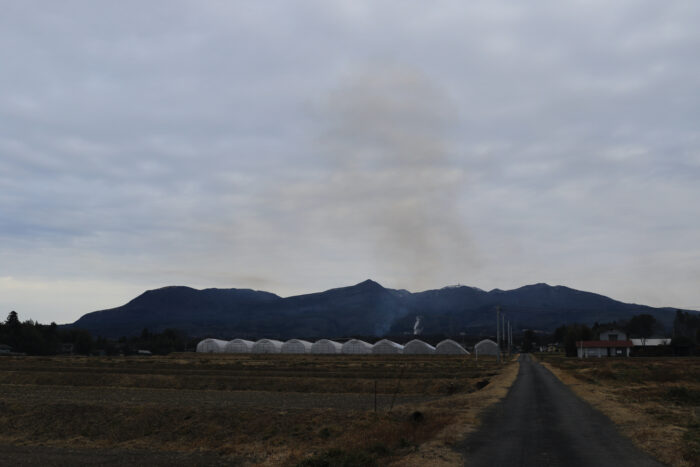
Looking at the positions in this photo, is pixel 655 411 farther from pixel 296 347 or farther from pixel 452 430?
pixel 296 347

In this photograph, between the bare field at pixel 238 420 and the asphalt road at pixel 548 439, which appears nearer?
the asphalt road at pixel 548 439

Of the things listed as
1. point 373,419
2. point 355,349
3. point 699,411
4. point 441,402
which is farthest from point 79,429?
point 355,349

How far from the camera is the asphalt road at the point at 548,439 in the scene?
22141 millimetres

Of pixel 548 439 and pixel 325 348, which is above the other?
pixel 548 439

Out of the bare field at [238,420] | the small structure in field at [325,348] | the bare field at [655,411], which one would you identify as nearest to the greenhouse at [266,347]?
the small structure in field at [325,348]

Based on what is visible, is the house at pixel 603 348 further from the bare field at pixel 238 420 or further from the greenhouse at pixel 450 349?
the bare field at pixel 238 420

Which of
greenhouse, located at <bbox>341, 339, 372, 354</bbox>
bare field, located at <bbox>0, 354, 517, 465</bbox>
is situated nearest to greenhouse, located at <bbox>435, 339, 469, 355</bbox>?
greenhouse, located at <bbox>341, 339, 372, 354</bbox>

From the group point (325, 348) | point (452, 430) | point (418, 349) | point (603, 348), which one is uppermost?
point (603, 348)

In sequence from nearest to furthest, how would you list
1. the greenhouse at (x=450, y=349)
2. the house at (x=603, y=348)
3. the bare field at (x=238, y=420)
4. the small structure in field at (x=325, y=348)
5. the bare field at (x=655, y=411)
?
the bare field at (x=655, y=411)
the bare field at (x=238, y=420)
the house at (x=603, y=348)
the greenhouse at (x=450, y=349)
the small structure in field at (x=325, y=348)

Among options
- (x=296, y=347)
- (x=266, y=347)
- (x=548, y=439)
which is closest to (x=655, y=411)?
(x=548, y=439)

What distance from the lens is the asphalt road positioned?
22141 millimetres

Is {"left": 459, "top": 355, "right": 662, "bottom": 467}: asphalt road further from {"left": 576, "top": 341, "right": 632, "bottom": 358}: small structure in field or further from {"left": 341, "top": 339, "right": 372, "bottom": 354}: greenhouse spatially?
{"left": 341, "top": 339, "right": 372, "bottom": 354}: greenhouse

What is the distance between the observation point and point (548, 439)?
26.8 metres

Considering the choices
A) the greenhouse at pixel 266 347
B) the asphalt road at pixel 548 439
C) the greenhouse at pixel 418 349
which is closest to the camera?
the asphalt road at pixel 548 439
